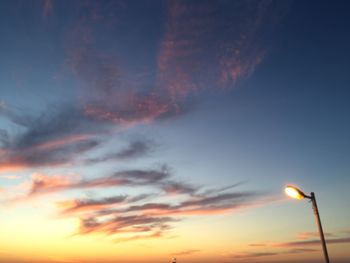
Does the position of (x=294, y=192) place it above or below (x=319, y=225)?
above

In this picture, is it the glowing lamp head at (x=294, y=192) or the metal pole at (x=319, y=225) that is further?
the metal pole at (x=319, y=225)

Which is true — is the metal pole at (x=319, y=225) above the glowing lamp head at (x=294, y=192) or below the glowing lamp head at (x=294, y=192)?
below

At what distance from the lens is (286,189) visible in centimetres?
757

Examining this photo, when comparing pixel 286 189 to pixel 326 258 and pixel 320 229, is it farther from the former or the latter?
pixel 326 258

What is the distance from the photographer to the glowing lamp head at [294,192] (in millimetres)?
7473

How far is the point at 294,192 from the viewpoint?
Result: 24.6 ft

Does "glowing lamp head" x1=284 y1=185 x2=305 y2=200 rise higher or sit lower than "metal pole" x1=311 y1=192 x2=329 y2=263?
higher

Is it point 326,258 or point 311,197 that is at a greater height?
point 311,197

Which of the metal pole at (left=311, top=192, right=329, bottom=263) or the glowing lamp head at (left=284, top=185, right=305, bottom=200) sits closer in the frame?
the glowing lamp head at (left=284, top=185, right=305, bottom=200)

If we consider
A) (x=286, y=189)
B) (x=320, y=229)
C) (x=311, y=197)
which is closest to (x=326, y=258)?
(x=320, y=229)

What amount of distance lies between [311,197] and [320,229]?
35.2 inches

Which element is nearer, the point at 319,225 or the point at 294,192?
the point at 294,192

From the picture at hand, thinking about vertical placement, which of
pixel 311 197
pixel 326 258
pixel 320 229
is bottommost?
pixel 326 258

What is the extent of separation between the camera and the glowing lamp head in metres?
7.47
